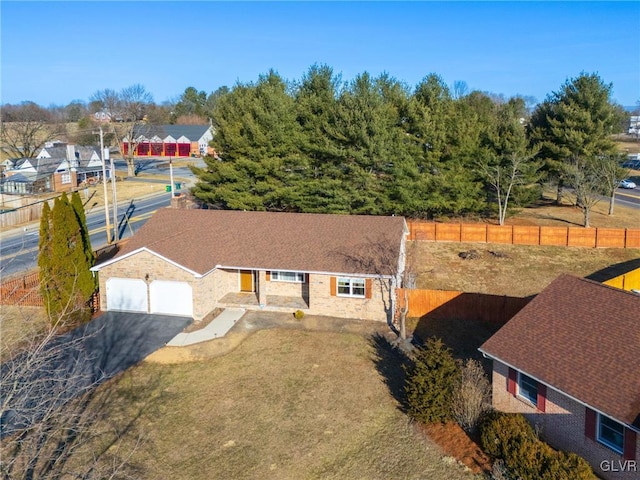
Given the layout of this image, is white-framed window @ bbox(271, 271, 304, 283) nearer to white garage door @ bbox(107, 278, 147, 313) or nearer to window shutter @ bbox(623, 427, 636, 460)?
white garage door @ bbox(107, 278, 147, 313)

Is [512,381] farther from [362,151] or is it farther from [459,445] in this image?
[362,151]

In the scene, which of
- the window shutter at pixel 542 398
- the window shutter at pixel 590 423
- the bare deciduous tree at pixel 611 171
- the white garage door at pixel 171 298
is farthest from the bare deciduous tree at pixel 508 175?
the window shutter at pixel 590 423

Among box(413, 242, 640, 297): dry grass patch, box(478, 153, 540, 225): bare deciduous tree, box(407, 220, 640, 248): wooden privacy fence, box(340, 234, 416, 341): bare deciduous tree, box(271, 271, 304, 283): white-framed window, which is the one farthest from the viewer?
box(478, 153, 540, 225): bare deciduous tree

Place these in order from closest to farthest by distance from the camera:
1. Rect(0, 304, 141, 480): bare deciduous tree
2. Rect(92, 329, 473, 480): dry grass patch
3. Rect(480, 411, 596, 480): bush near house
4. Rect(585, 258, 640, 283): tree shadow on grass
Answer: Rect(480, 411, 596, 480): bush near house < Rect(0, 304, 141, 480): bare deciduous tree < Rect(92, 329, 473, 480): dry grass patch < Rect(585, 258, 640, 283): tree shadow on grass

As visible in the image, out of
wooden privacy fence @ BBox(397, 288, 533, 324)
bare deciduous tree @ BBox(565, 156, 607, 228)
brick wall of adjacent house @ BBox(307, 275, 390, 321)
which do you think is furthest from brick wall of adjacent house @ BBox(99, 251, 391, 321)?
bare deciduous tree @ BBox(565, 156, 607, 228)

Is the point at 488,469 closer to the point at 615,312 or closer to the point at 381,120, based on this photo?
the point at 615,312

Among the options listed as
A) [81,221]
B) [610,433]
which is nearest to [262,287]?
[81,221]

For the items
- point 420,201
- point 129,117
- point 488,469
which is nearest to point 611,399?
point 488,469
